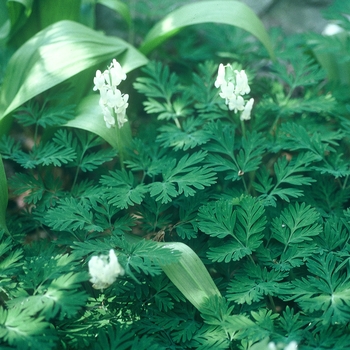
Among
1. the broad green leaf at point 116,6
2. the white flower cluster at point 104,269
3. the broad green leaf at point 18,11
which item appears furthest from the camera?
the broad green leaf at point 116,6

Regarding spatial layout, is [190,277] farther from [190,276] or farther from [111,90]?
[111,90]

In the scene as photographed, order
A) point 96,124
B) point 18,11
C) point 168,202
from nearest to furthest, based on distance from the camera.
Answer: point 168,202 → point 96,124 → point 18,11

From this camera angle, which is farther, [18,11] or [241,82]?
[18,11]

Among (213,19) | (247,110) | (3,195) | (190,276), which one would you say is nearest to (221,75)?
(247,110)

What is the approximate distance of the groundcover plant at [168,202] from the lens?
138 cm

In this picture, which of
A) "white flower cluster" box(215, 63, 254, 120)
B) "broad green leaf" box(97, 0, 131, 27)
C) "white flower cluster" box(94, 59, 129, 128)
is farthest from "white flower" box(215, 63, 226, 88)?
"broad green leaf" box(97, 0, 131, 27)

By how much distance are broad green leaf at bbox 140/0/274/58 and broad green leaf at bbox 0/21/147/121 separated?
0.69ft

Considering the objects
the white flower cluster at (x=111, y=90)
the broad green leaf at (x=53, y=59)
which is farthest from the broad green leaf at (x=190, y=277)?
the broad green leaf at (x=53, y=59)

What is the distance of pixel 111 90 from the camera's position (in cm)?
163

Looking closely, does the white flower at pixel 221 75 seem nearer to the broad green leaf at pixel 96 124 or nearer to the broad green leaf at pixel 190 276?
the broad green leaf at pixel 96 124

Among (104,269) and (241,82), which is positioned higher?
(241,82)

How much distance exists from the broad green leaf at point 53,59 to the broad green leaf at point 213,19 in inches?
8.3

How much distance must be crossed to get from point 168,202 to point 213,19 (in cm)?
95

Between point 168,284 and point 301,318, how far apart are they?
1.45ft
